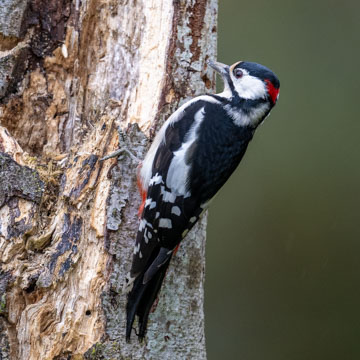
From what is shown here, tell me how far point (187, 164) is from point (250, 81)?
0.52m

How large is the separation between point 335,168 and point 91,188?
256 centimetres

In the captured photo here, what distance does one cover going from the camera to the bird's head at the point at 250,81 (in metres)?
3.07

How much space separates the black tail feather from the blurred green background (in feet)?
6.96

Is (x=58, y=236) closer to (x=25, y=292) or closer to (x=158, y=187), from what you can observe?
(x=25, y=292)

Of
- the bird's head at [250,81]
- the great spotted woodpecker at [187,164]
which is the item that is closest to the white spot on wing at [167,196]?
the great spotted woodpecker at [187,164]

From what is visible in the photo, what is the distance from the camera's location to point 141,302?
2654 millimetres

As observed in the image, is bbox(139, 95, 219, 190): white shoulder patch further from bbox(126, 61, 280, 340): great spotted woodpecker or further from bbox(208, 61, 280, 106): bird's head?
bbox(208, 61, 280, 106): bird's head

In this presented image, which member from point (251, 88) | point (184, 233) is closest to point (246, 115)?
point (251, 88)

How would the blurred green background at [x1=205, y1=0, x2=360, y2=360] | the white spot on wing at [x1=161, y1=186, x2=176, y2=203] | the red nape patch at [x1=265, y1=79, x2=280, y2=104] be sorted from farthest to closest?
the blurred green background at [x1=205, y1=0, x2=360, y2=360], the red nape patch at [x1=265, y1=79, x2=280, y2=104], the white spot on wing at [x1=161, y1=186, x2=176, y2=203]

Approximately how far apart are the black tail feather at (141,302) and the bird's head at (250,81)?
97cm

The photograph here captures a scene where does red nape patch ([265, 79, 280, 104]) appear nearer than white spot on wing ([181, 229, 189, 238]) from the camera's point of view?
No

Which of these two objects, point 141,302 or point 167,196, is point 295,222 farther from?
point 141,302

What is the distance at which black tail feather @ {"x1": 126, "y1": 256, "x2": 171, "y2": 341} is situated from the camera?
104 inches

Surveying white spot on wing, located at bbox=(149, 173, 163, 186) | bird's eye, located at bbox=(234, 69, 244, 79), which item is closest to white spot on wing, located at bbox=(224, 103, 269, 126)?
bird's eye, located at bbox=(234, 69, 244, 79)
